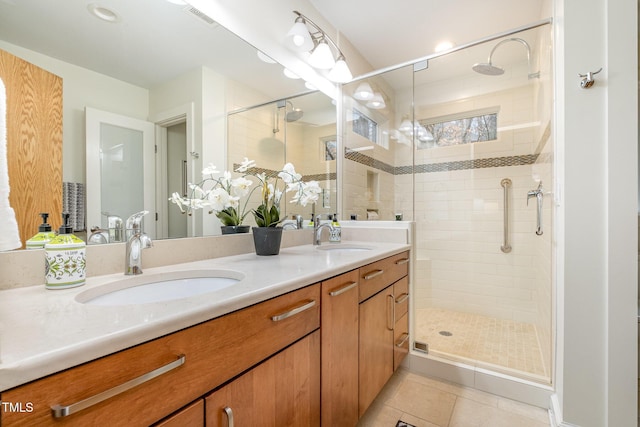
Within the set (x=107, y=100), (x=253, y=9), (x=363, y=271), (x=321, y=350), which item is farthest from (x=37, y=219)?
(x=253, y=9)

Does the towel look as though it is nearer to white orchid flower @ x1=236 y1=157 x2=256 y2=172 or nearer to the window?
white orchid flower @ x1=236 y1=157 x2=256 y2=172

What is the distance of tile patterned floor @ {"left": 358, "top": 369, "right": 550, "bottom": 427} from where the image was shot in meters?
1.45

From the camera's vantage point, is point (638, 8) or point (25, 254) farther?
point (638, 8)

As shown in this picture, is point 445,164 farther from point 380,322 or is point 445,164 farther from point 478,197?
point 380,322

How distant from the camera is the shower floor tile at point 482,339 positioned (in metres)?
1.84

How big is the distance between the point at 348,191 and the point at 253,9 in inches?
55.1

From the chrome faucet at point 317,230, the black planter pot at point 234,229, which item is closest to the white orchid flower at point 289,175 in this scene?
the black planter pot at point 234,229

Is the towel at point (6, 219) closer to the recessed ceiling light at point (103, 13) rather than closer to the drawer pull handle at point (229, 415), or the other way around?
the drawer pull handle at point (229, 415)

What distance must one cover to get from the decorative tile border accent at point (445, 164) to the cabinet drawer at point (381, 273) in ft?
3.48

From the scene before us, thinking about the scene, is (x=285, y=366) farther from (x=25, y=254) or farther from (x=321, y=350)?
(x=25, y=254)

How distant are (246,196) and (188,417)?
3.50 feet

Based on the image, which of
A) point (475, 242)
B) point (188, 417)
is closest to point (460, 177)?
point (475, 242)

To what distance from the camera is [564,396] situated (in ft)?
4.31

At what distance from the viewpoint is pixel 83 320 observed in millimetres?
537
